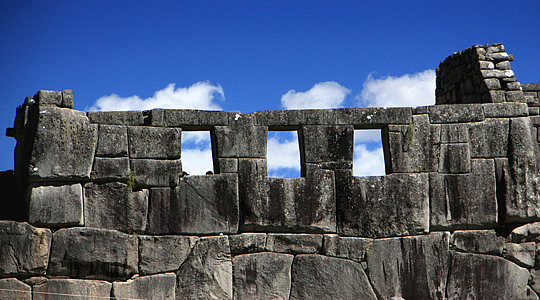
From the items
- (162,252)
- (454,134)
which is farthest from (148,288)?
(454,134)

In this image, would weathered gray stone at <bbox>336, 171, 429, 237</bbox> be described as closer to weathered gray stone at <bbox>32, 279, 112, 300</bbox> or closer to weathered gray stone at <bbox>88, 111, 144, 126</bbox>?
weathered gray stone at <bbox>88, 111, 144, 126</bbox>

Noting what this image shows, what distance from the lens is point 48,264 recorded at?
25.2ft

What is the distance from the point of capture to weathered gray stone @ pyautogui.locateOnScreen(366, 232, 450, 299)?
8203 mm

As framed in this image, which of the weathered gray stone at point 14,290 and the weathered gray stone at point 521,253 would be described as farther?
the weathered gray stone at point 521,253

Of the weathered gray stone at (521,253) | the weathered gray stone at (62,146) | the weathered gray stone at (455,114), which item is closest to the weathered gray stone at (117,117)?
the weathered gray stone at (62,146)

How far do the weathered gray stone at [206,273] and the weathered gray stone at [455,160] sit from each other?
10.9ft

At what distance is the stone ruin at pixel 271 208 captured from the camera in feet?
25.4

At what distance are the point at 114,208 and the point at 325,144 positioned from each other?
118 inches

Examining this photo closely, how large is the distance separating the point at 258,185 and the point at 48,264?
115 inches

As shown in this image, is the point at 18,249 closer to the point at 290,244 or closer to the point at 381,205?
the point at 290,244

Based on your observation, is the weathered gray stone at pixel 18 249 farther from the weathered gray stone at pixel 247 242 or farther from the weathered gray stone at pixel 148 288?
the weathered gray stone at pixel 247 242

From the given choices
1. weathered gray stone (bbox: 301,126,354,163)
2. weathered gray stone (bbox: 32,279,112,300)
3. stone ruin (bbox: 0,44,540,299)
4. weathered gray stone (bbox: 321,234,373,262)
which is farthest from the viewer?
weathered gray stone (bbox: 301,126,354,163)

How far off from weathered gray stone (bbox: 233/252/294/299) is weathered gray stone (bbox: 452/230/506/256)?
2.51m

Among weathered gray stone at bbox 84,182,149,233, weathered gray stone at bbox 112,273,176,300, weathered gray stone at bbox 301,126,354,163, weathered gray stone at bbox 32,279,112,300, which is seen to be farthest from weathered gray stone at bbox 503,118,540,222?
weathered gray stone at bbox 32,279,112,300
